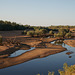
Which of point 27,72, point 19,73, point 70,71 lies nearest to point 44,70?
point 27,72

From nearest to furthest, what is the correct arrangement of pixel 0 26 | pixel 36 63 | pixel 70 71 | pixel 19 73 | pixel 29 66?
pixel 70 71, pixel 19 73, pixel 29 66, pixel 36 63, pixel 0 26

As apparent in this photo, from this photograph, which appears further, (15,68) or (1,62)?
(1,62)

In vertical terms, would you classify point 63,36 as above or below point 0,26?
below

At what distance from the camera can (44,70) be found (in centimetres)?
1068

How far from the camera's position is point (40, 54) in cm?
1534

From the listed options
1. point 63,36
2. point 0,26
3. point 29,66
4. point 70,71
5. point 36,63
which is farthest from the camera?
point 0,26

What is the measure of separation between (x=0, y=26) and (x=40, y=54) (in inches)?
1152

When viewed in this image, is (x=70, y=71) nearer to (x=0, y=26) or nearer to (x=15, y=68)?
Answer: (x=15, y=68)

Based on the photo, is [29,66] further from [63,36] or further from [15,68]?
[63,36]

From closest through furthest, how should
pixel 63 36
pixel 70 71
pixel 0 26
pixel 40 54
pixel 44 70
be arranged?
pixel 70 71 → pixel 44 70 → pixel 40 54 → pixel 63 36 → pixel 0 26

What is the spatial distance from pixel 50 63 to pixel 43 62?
81cm

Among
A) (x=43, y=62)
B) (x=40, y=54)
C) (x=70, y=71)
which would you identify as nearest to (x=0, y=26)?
(x=40, y=54)

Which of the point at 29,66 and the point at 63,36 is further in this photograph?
the point at 63,36

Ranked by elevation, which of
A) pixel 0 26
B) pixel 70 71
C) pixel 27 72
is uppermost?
pixel 0 26
